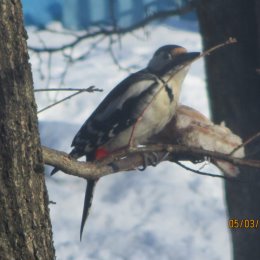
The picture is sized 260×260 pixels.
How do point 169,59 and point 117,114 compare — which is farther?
point 169,59

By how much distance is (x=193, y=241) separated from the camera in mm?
7633

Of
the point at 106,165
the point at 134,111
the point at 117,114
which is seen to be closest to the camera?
the point at 106,165

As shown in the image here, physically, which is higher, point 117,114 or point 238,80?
point 238,80

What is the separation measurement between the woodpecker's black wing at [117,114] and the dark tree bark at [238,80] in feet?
1.83

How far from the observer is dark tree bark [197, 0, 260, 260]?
5.10 m

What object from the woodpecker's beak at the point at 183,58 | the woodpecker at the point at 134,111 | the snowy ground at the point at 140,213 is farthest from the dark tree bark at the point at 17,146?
the snowy ground at the point at 140,213

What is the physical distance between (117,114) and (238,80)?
839mm

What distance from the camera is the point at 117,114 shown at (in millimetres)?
4848

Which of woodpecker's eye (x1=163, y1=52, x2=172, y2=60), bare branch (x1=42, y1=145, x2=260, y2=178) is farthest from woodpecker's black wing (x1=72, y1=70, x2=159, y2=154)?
bare branch (x1=42, y1=145, x2=260, y2=178)

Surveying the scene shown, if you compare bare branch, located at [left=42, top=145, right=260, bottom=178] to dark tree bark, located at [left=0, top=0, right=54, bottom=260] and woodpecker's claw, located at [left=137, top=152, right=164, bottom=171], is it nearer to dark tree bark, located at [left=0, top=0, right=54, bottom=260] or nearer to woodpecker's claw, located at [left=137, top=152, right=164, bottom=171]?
dark tree bark, located at [left=0, top=0, right=54, bottom=260]
